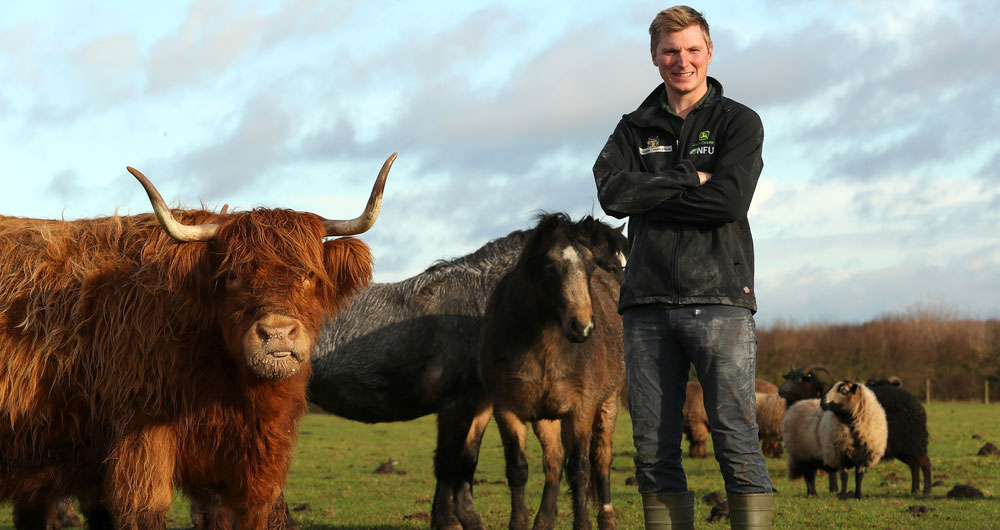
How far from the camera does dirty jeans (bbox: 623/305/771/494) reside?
4406 millimetres

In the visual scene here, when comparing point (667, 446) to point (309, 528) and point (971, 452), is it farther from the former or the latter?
point (971, 452)

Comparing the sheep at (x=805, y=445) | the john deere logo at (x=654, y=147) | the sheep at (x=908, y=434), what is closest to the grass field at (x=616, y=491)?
the sheep at (x=805, y=445)

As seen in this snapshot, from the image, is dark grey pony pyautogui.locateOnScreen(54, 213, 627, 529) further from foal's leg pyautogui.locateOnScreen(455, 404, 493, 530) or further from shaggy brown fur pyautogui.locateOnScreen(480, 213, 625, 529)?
shaggy brown fur pyautogui.locateOnScreen(480, 213, 625, 529)

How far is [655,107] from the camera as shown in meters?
4.78

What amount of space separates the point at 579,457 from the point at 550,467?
305 mm

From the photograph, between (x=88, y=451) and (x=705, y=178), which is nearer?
(x=705, y=178)

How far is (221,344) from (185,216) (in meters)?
0.93

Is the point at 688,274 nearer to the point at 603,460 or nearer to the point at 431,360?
the point at 603,460

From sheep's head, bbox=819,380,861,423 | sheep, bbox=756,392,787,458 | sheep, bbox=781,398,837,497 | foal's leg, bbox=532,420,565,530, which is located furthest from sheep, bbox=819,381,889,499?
sheep, bbox=756,392,787,458

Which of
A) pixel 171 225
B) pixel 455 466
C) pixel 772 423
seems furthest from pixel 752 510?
pixel 772 423

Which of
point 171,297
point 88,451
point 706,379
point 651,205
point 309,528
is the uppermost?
point 651,205

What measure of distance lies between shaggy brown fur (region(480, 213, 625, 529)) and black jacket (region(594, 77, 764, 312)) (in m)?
3.49

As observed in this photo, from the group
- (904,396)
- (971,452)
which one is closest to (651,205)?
(904,396)

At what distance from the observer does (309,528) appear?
32.1 ft
